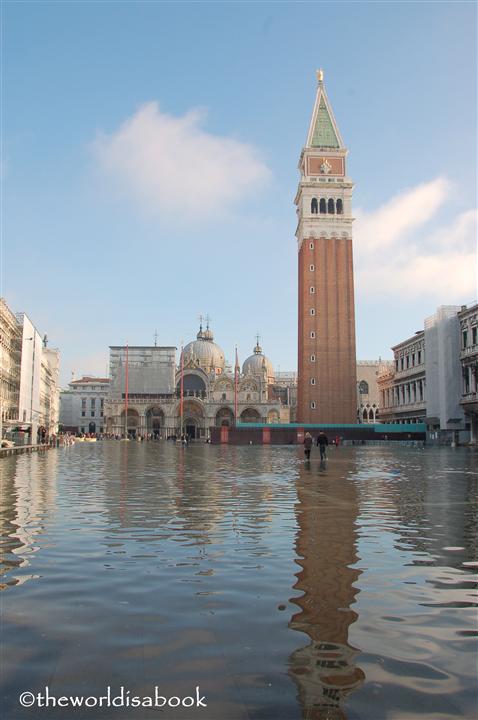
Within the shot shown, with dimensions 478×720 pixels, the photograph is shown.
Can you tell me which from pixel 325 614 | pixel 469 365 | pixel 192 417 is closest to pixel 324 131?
pixel 469 365

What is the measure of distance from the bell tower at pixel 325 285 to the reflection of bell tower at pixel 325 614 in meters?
62.6

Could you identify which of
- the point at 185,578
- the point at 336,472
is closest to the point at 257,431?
the point at 336,472

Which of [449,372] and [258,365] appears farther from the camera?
[258,365]

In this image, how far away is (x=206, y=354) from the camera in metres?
112

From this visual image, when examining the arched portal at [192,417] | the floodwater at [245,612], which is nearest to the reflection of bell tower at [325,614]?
the floodwater at [245,612]

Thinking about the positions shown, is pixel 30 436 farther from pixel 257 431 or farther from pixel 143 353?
pixel 143 353

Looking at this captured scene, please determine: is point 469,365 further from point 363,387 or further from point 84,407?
point 84,407

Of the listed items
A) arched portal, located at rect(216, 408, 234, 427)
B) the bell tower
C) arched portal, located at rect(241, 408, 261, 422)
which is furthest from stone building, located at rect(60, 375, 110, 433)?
the bell tower

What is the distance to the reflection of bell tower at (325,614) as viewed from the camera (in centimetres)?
360

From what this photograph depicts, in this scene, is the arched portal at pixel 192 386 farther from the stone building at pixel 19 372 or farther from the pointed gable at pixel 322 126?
the pointed gable at pixel 322 126

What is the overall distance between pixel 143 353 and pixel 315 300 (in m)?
40.8

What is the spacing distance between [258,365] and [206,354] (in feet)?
36.1

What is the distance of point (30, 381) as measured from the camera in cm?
6234

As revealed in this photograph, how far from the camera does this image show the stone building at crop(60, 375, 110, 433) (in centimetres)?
12900
